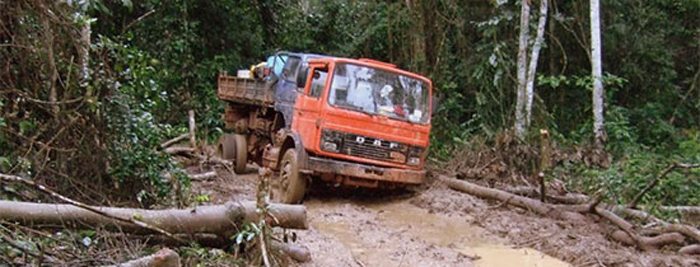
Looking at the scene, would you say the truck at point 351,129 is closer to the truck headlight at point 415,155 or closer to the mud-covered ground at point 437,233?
the truck headlight at point 415,155

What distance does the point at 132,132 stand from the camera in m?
6.83

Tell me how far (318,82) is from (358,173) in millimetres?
1469

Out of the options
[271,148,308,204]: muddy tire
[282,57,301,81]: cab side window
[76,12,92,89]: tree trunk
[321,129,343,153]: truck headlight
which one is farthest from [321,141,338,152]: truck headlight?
[76,12,92,89]: tree trunk

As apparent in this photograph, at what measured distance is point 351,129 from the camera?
975 cm

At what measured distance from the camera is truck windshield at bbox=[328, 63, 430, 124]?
9.86 meters

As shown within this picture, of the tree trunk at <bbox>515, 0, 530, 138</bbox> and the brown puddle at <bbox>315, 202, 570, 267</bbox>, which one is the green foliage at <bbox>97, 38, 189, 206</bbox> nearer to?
the brown puddle at <bbox>315, 202, 570, 267</bbox>

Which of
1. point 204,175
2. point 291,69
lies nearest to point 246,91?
point 291,69

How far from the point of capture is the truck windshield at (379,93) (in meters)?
9.86

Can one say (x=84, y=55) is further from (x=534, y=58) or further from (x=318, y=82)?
(x=534, y=58)

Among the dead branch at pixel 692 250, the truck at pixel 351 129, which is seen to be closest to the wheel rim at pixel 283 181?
the truck at pixel 351 129

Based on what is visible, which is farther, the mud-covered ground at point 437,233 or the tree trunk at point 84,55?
the mud-covered ground at point 437,233

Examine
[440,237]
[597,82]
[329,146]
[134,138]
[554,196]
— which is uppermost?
[597,82]

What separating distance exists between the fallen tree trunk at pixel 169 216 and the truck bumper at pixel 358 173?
11.8 feet

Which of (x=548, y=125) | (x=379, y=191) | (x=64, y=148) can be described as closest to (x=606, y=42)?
(x=548, y=125)
